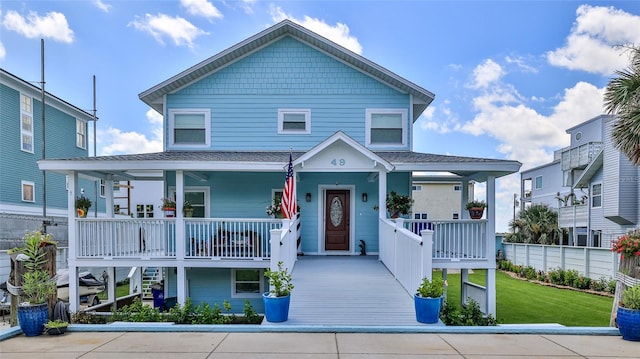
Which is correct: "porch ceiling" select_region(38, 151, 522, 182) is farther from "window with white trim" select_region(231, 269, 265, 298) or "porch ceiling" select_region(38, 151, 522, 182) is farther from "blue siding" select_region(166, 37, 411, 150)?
"window with white trim" select_region(231, 269, 265, 298)

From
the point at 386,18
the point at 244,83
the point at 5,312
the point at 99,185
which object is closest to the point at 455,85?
the point at 386,18

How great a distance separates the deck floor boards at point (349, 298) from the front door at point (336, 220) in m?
2.27

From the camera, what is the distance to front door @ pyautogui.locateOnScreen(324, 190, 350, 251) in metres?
12.1

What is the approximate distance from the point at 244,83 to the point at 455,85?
399 inches

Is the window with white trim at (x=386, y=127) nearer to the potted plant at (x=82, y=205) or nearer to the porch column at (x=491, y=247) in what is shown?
the porch column at (x=491, y=247)

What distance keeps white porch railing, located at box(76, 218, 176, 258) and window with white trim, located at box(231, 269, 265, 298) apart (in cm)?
243

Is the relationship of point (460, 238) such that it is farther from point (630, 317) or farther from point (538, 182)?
point (538, 182)

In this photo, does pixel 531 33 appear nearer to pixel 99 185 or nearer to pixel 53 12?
pixel 53 12

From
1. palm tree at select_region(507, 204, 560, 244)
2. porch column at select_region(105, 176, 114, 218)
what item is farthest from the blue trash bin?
palm tree at select_region(507, 204, 560, 244)

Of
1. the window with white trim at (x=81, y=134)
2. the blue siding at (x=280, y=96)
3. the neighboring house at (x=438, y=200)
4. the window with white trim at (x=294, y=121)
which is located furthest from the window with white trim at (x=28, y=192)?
the neighboring house at (x=438, y=200)

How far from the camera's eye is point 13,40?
14648 millimetres

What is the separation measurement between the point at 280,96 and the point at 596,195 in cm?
1974

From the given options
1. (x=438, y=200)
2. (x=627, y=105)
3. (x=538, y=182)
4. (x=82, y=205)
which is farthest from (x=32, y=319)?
(x=538, y=182)

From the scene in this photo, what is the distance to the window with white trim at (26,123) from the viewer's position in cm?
1652
